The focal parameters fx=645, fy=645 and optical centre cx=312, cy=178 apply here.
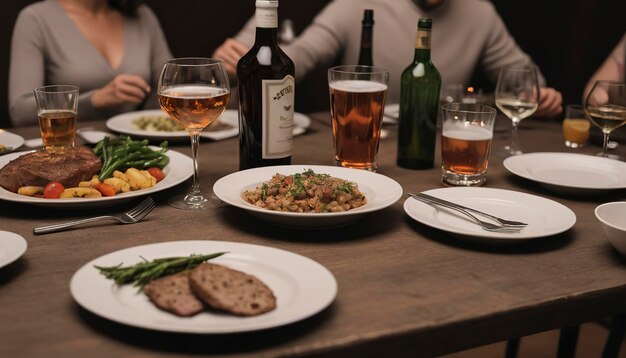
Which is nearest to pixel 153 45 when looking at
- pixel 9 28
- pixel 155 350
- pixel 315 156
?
pixel 9 28

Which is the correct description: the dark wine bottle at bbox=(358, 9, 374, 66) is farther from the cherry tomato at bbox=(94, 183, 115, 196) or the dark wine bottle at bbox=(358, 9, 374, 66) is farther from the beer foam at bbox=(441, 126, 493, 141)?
the cherry tomato at bbox=(94, 183, 115, 196)

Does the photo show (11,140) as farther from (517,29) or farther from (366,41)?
(517,29)

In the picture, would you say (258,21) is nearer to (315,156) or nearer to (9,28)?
(315,156)

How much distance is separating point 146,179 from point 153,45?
2.17 meters

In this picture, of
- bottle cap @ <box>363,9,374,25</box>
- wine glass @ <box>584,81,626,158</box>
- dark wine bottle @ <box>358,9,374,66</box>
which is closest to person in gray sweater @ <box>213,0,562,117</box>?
dark wine bottle @ <box>358,9,374,66</box>

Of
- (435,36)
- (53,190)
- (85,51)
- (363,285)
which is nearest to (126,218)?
(53,190)

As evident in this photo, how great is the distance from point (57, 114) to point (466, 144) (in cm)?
98

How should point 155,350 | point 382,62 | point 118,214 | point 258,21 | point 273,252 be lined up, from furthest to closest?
point 382,62 → point 258,21 → point 118,214 → point 273,252 → point 155,350

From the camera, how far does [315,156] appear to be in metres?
1.80

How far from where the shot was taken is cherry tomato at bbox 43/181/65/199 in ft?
4.16

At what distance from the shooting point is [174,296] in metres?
0.86

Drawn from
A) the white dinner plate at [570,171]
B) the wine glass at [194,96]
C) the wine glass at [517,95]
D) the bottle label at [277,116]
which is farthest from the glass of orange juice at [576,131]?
the wine glass at [194,96]

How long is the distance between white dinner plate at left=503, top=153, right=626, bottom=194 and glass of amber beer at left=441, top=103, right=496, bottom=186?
0.31ft

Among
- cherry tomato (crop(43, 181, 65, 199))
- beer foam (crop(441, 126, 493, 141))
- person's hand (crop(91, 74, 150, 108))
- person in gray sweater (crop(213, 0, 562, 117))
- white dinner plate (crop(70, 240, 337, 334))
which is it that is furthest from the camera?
person in gray sweater (crop(213, 0, 562, 117))
